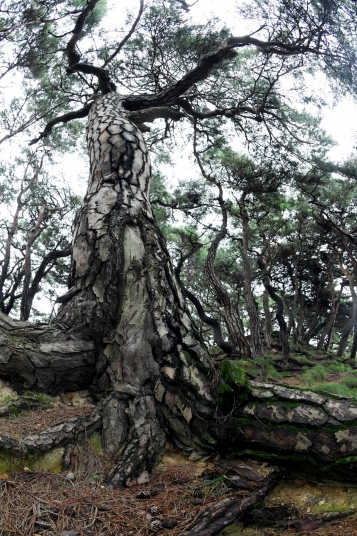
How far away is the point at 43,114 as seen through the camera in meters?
8.95

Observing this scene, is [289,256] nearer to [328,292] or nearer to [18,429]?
[328,292]

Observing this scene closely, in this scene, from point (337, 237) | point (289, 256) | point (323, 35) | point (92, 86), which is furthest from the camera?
point (289, 256)

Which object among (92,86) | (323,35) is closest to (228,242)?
(92,86)

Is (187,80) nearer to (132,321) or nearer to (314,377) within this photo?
(132,321)

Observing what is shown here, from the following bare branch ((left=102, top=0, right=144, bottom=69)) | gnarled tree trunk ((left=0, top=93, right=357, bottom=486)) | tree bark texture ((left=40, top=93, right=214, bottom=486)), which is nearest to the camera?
gnarled tree trunk ((left=0, top=93, right=357, bottom=486))

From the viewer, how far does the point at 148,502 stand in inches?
59.2

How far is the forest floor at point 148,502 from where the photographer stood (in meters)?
1.31

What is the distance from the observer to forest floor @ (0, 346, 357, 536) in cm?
131

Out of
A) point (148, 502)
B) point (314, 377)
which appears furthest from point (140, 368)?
point (314, 377)

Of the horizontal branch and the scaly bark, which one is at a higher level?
the horizontal branch

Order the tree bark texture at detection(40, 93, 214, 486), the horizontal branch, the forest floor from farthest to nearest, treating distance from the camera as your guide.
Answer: the horizontal branch
the tree bark texture at detection(40, 93, 214, 486)
the forest floor

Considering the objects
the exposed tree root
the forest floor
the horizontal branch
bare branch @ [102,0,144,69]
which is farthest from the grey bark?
bare branch @ [102,0,144,69]

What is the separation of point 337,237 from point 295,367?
544 cm

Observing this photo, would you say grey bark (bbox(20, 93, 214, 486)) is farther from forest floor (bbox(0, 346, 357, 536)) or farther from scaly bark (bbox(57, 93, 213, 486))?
forest floor (bbox(0, 346, 357, 536))
